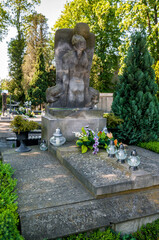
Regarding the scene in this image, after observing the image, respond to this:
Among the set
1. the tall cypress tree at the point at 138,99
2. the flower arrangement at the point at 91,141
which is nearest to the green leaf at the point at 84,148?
the flower arrangement at the point at 91,141

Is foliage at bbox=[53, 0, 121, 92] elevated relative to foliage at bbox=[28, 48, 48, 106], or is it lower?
elevated

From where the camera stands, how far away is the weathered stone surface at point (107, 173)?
2.68 m

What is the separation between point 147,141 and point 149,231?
3.67m

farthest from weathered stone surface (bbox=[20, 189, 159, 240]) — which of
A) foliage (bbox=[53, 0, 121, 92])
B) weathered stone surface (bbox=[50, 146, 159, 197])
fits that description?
foliage (bbox=[53, 0, 121, 92])

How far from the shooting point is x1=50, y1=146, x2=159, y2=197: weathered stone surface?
2685 millimetres

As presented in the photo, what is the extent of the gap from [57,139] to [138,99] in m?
2.83

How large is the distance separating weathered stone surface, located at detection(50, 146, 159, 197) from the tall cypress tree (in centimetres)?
210

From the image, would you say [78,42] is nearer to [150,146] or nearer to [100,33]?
[150,146]

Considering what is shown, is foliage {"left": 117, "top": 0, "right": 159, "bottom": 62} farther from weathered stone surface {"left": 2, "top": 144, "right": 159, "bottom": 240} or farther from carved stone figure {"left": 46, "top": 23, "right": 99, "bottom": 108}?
weathered stone surface {"left": 2, "top": 144, "right": 159, "bottom": 240}

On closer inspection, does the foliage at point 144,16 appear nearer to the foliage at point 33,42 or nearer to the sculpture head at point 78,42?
the sculpture head at point 78,42

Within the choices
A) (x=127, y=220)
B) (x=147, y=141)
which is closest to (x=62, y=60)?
(x=147, y=141)

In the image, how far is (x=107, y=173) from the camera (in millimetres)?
3047

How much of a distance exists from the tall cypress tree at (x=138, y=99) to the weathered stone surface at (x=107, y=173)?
2.10 metres

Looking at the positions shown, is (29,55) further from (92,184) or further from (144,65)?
(92,184)
